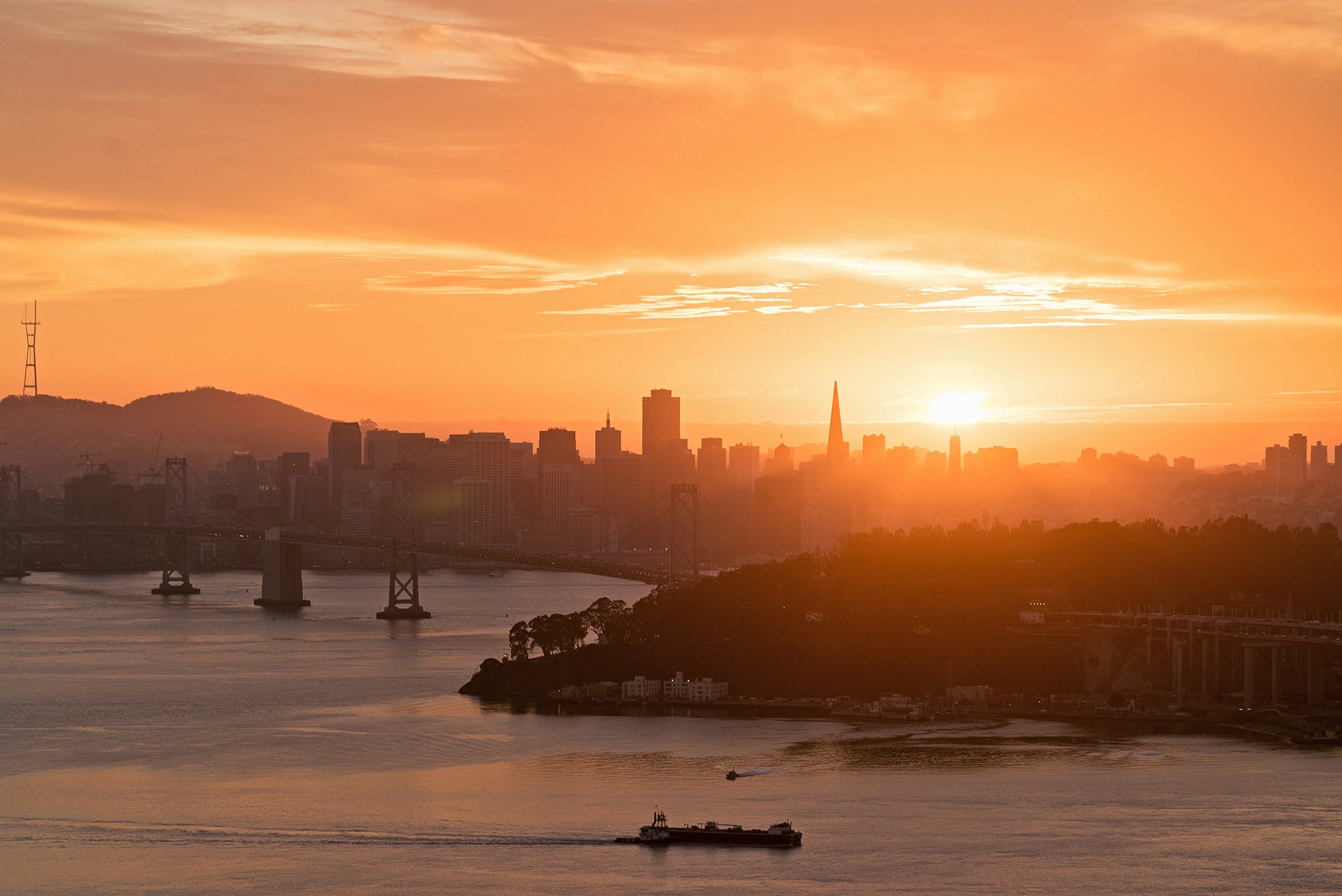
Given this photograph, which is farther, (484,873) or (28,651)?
(28,651)

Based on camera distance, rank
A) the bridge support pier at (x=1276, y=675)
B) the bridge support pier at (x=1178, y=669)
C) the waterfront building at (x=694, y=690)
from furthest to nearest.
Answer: the waterfront building at (x=694, y=690) → the bridge support pier at (x=1178, y=669) → the bridge support pier at (x=1276, y=675)

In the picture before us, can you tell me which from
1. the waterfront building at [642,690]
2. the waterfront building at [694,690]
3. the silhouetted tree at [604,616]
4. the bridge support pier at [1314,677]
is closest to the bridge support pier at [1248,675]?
the bridge support pier at [1314,677]

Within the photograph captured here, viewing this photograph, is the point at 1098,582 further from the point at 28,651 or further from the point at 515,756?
the point at 28,651

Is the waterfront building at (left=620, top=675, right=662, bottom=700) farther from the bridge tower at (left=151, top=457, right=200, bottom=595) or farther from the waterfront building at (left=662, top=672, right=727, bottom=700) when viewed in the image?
the bridge tower at (left=151, top=457, right=200, bottom=595)

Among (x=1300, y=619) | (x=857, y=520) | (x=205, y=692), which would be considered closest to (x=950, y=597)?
(x=1300, y=619)

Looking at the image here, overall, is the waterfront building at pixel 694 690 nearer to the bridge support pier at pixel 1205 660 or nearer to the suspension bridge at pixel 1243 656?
the suspension bridge at pixel 1243 656
